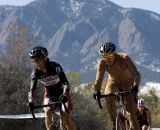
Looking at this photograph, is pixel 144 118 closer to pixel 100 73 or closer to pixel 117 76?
pixel 117 76

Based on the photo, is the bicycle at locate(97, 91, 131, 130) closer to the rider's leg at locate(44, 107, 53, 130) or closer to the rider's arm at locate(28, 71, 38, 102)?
the rider's leg at locate(44, 107, 53, 130)

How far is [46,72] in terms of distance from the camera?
10648 mm

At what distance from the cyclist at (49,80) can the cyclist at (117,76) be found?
34.4 inches

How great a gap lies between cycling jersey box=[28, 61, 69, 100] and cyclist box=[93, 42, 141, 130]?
840 millimetres

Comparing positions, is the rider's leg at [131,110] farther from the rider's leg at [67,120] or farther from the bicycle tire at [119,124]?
the rider's leg at [67,120]

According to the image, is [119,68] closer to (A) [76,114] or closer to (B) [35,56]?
(B) [35,56]

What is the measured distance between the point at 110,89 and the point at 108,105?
41cm

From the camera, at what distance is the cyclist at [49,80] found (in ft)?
33.6

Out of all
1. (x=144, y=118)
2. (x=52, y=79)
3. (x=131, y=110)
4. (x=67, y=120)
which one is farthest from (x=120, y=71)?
(x=144, y=118)

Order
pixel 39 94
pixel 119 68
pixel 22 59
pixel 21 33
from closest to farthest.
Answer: pixel 119 68 < pixel 39 94 < pixel 22 59 < pixel 21 33

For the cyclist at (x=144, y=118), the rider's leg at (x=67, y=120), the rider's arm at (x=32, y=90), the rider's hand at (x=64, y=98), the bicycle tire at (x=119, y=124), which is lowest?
the cyclist at (x=144, y=118)

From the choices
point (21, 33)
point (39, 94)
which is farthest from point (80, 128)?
point (21, 33)

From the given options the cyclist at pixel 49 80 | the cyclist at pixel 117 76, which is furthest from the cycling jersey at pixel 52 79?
the cyclist at pixel 117 76

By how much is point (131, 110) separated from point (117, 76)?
80 centimetres
